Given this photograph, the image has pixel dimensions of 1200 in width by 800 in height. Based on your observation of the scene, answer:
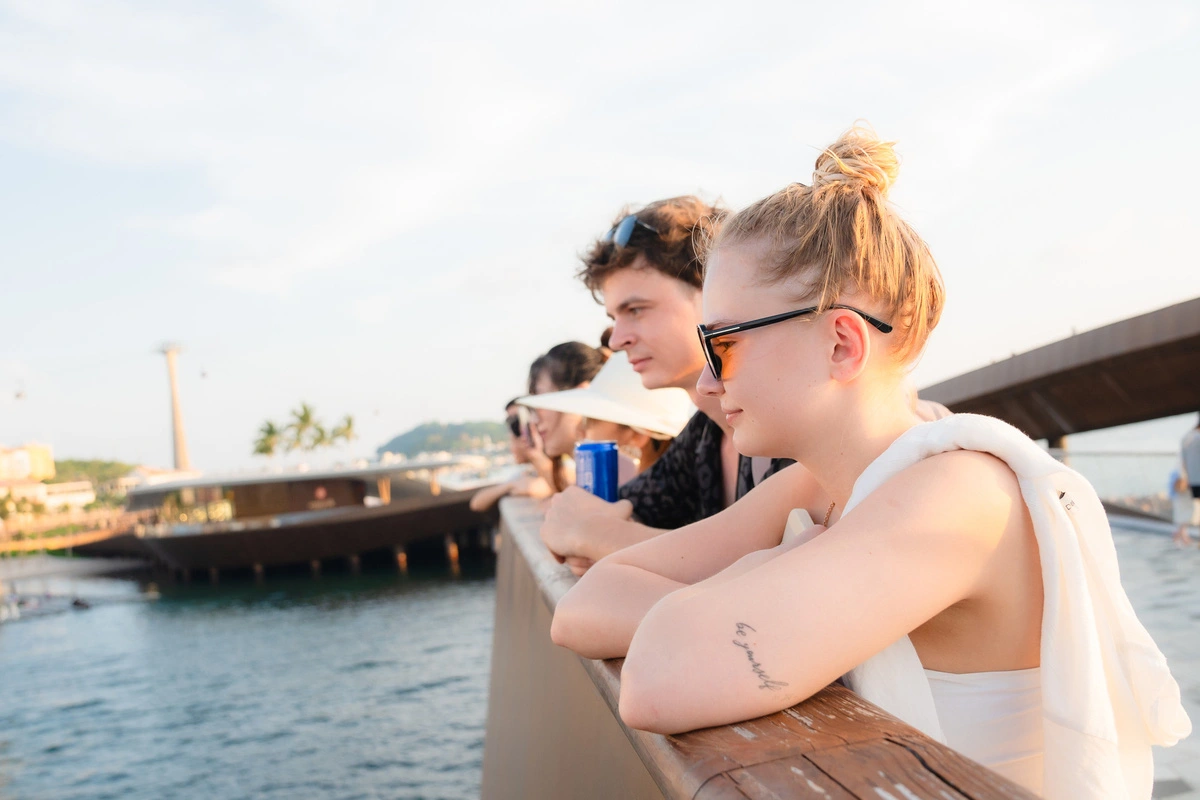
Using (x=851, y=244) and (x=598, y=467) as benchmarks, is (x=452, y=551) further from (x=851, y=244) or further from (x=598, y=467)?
(x=851, y=244)

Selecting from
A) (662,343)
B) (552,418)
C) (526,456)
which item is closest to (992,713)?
(662,343)

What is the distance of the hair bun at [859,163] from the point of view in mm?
1394

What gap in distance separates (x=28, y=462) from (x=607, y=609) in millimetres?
126039

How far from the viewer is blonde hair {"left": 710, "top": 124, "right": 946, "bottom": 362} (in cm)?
131

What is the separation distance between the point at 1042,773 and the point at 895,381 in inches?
23.4

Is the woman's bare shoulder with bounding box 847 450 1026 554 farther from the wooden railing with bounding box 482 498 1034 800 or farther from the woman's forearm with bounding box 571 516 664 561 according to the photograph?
the woman's forearm with bounding box 571 516 664 561

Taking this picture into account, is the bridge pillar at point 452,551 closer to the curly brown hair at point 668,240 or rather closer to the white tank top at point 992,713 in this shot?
the curly brown hair at point 668,240

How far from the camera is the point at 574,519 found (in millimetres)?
2623

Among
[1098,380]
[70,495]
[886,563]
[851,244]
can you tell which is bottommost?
[70,495]

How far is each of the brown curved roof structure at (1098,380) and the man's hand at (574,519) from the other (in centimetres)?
590

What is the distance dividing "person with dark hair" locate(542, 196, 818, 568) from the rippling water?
35.3ft

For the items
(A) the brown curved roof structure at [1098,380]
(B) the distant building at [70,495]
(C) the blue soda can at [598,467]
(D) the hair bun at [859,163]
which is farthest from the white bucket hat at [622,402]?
(B) the distant building at [70,495]

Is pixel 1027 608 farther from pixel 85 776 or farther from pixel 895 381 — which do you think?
pixel 85 776

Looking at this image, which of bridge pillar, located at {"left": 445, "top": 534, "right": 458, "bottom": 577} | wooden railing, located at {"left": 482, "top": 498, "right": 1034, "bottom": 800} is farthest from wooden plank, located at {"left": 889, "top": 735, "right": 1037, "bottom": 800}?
bridge pillar, located at {"left": 445, "top": 534, "right": 458, "bottom": 577}
